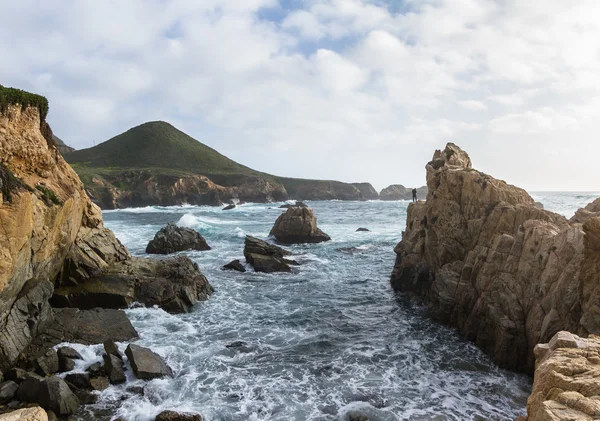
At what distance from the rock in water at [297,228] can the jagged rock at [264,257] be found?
8019 millimetres

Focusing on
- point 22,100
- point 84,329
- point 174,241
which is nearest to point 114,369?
point 84,329

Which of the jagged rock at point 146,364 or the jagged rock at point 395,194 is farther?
the jagged rock at point 395,194

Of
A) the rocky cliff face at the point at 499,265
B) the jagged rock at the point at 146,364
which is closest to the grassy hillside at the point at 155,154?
the rocky cliff face at the point at 499,265

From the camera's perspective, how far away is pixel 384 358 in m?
14.8

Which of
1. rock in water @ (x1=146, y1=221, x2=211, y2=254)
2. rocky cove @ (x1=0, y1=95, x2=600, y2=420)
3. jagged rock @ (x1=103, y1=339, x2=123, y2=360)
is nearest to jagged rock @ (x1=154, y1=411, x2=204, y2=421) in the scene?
rocky cove @ (x1=0, y1=95, x2=600, y2=420)

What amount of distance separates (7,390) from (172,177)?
107625mm

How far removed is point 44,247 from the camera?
615 inches

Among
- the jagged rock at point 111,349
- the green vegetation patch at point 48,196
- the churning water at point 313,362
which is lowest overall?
the churning water at point 313,362

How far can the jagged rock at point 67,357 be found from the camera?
12461mm

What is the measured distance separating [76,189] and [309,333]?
1454cm

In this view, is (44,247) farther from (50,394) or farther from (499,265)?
(499,265)

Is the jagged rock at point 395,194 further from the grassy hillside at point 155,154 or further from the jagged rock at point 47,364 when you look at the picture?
the jagged rock at point 47,364

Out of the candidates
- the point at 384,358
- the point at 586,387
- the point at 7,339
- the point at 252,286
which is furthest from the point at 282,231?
the point at 586,387

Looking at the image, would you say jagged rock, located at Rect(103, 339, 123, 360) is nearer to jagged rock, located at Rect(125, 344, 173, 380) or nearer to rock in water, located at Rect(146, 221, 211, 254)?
jagged rock, located at Rect(125, 344, 173, 380)
